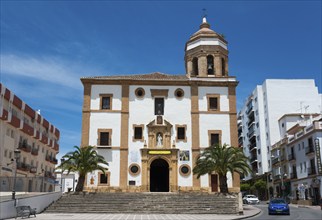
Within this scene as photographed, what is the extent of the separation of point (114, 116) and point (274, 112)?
36.7m

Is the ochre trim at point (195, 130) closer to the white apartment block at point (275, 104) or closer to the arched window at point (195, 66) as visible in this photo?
the arched window at point (195, 66)

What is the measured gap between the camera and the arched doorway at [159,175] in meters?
36.5

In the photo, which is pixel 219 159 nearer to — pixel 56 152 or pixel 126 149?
pixel 126 149

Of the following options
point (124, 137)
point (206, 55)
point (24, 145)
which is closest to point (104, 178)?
point (124, 137)

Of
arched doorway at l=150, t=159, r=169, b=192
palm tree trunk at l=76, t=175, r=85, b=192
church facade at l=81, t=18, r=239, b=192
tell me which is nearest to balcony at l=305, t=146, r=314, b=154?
church facade at l=81, t=18, r=239, b=192

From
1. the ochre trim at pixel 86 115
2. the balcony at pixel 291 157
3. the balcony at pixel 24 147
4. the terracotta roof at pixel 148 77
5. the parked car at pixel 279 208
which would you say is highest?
the terracotta roof at pixel 148 77

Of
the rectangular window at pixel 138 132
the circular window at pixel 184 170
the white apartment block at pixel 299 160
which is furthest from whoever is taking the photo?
the white apartment block at pixel 299 160

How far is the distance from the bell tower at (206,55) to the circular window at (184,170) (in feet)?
33.0

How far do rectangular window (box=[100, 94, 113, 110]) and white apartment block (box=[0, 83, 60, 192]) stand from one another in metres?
9.66

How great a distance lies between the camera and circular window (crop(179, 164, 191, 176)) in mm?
35156

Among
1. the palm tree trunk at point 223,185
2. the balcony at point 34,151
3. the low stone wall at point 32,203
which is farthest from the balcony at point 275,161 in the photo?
the low stone wall at point 32,203

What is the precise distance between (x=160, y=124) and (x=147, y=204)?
10355mm

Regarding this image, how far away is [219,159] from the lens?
31.3 metres

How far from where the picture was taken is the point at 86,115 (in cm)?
3622
